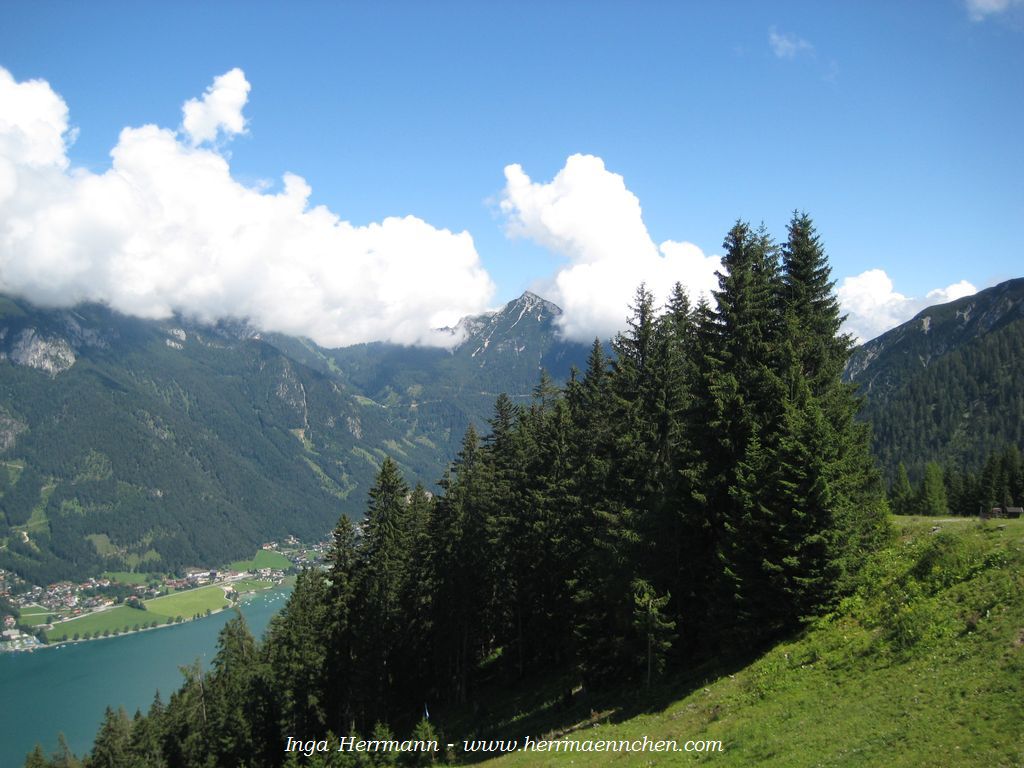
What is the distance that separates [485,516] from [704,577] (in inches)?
671

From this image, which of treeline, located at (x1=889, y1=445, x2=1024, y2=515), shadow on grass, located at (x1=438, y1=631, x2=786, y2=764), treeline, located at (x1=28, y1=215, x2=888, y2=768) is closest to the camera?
treeline, located at (x1=28, y1=215, x2=888, y2=768)

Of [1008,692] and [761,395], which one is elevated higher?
[761,395]

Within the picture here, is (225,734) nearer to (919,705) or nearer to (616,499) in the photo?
(616,499)

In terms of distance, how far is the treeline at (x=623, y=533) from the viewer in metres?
24.2

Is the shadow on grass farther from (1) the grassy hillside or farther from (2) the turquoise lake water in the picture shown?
(2) the turquoise lake water

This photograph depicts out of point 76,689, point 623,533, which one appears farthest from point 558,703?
point 76,689

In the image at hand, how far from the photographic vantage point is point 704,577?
2794 centimetres

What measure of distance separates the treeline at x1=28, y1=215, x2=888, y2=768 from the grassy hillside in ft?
6.06

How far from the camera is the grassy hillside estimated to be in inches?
602

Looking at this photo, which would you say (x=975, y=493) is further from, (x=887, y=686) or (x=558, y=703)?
(x=887, y=686)

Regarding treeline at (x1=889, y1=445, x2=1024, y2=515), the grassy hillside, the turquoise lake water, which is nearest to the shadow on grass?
the grassy hillside

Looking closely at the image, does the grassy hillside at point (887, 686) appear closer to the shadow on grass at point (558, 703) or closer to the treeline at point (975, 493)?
the shadow on grass at point (558, 703)

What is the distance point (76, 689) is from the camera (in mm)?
161625

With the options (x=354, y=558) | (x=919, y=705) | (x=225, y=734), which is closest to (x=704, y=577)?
(x=919, y=705)
